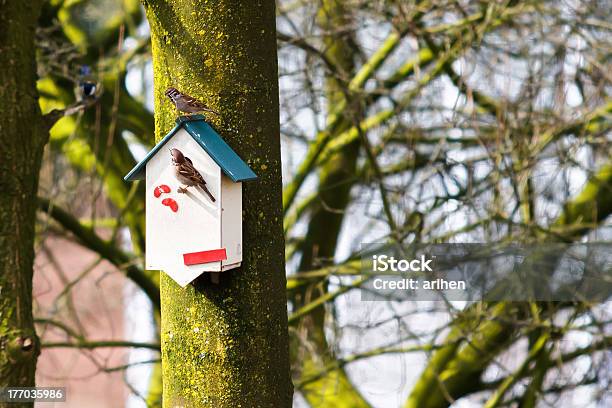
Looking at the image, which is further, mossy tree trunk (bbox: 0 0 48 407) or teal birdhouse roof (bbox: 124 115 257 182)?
mossy tree trunk (bbox: 0 0 48 407)

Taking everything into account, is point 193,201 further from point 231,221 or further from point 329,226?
point 329,226

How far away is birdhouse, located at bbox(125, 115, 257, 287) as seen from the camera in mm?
1497

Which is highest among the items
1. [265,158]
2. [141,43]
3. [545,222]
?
[141,43]

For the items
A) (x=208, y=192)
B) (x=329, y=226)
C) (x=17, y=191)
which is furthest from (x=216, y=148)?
(x=329, y=226)

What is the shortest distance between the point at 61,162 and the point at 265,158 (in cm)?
403

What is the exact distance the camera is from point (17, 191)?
2.35m

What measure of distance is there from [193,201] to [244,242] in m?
0.15

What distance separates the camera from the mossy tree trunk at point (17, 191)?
7.62ft

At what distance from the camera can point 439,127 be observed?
4520mm

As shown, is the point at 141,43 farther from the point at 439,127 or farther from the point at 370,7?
the point at 439,127

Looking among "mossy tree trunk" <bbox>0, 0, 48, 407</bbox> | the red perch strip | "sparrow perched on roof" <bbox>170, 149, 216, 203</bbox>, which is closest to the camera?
the red perch strip

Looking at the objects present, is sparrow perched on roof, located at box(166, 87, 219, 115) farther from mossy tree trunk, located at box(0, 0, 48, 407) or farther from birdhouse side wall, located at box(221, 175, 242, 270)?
mossy tree trunk, located at box(0, 0, 48, 407)

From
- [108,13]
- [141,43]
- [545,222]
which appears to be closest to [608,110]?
[545,222]

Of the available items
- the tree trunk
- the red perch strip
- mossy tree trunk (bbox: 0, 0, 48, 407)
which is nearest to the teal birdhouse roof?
the red perch strip
